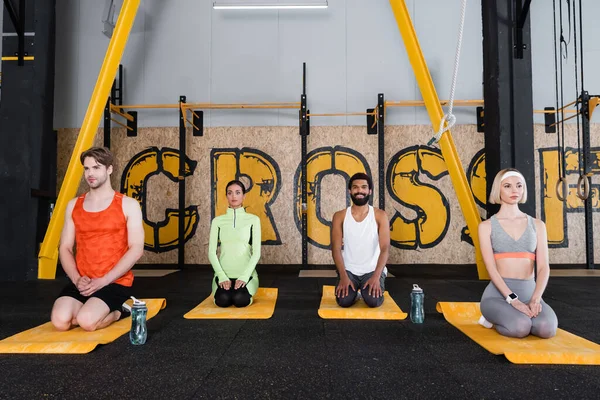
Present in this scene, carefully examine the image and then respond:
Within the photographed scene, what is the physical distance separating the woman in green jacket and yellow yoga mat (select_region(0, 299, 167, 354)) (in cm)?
85

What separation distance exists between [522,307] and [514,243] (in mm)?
408

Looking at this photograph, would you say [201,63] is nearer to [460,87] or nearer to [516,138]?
[460,87]

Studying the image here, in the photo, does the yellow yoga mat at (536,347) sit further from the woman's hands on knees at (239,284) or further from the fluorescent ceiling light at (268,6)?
the fluorescent ceiling light at (268,6)

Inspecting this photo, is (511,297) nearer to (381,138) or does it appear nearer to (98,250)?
(98,250)

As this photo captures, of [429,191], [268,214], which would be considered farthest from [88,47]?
[429,191]

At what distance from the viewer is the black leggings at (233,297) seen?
11.0 feet

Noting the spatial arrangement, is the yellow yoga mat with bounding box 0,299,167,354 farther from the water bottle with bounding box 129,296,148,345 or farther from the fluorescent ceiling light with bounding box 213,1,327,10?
the fluorescent ceiling light with bounding box 213,1,327,10

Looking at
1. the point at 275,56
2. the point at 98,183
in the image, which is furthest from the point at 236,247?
the point at 275,56

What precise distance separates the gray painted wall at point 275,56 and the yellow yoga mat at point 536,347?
4.92 metres

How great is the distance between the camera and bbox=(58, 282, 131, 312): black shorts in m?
2.66

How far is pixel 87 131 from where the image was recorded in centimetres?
523

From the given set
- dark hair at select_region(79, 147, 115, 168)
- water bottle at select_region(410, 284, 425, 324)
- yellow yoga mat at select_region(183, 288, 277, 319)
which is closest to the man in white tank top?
water bottle at select_region(410, 284, 425, 324)

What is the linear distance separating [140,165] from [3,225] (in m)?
2.26

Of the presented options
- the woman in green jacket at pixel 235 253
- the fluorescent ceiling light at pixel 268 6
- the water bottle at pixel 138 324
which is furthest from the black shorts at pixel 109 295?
the fluorescent ceiling light at pixel 268 6
